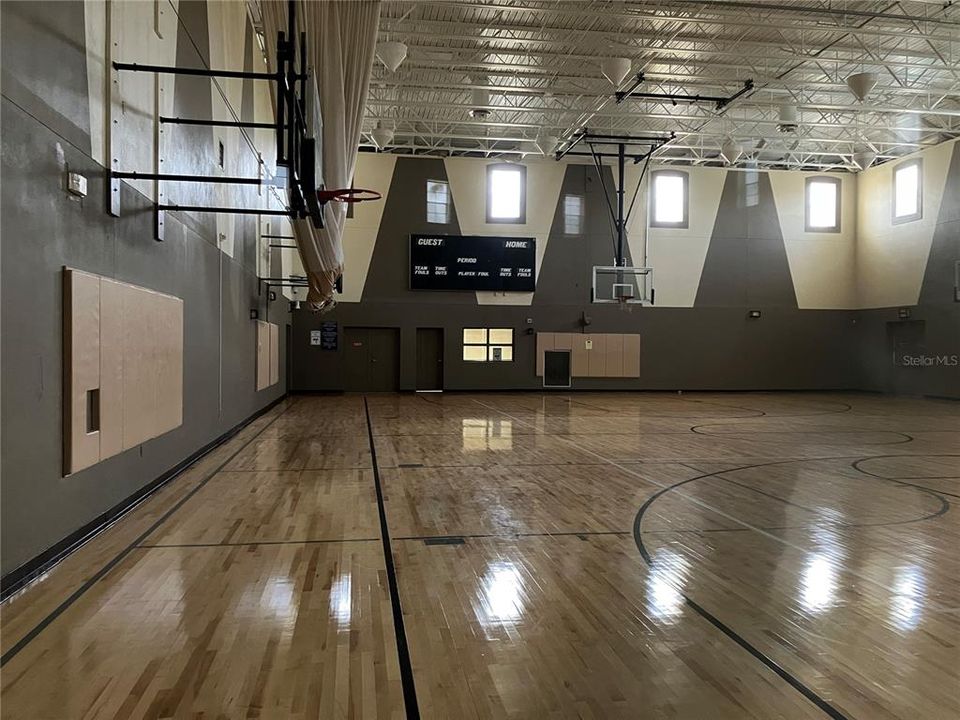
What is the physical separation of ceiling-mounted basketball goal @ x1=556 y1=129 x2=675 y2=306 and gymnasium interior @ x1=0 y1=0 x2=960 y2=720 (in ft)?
0.67

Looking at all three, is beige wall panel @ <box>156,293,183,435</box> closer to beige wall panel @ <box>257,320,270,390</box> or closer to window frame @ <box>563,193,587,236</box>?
beige wall panel @ <box>257,320,270,390</box>

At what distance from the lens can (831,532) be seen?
16.2ft

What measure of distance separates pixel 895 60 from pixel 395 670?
50.9 ft

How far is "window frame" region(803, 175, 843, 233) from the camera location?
21.0 meters

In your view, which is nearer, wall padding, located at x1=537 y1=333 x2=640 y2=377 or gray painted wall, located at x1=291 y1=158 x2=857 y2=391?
gray painted wall, located at x1=291 y1=158 x2=857 y2=391

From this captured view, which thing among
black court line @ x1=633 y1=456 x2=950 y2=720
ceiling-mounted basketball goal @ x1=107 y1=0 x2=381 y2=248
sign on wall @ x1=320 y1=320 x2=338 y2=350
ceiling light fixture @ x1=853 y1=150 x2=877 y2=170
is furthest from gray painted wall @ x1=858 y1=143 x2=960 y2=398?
ceiling-mounted basketball goal @ x1=107 y1=0 x2=381 y2=248

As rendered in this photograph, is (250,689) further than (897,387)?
No

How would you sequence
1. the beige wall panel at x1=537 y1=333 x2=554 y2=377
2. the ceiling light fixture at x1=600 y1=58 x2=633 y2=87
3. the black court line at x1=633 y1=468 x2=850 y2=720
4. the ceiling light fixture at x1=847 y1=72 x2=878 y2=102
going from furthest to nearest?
1. the beige wall panel at x1=537 y1=333 x2=554 y2=377
2. the ceiling light fixture at x1=847 y1=72 x2=878 y2=102
3. the ceiling light fixture at x1=600 y1=58 x2=633 y2=87
4. the black court line at x1=633 y1=468 x2=850 y2=720

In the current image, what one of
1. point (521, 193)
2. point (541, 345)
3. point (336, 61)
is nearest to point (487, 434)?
point (336, 61)

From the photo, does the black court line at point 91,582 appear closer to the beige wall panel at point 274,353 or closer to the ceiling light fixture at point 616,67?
the beige wall panel at point 274,353

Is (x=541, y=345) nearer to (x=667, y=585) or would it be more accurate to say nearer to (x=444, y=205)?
(x=444, y=205)

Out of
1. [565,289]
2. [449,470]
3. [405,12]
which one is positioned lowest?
[449,470]

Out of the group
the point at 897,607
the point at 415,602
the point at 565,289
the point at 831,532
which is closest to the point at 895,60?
the point at 565,289

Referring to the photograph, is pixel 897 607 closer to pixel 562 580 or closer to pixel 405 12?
pixel 562 580
